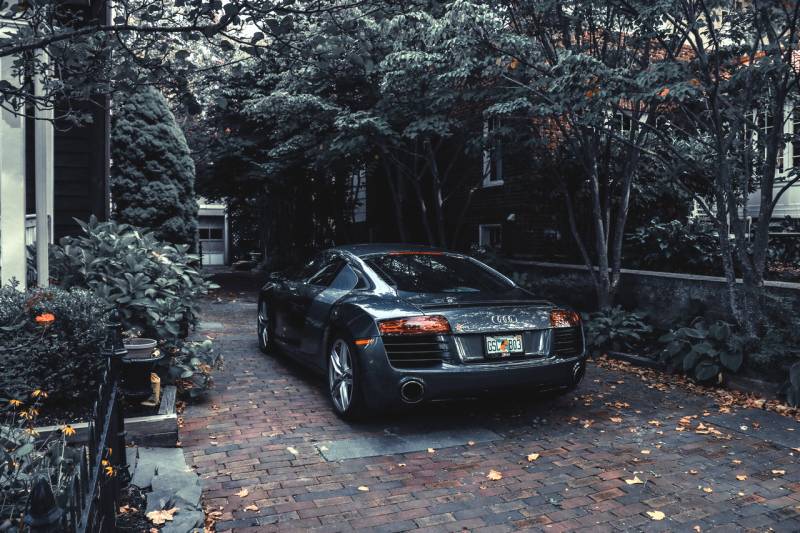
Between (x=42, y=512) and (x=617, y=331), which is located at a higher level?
(x=42, y=512)

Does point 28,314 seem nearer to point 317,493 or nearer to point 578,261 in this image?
point 317,493

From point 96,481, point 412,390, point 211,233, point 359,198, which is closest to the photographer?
point 96,481

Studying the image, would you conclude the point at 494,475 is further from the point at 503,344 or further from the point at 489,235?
the point at 489,235

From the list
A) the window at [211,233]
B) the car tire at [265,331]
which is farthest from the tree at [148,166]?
the window at [211,233]

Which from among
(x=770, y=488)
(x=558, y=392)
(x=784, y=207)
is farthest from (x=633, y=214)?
(x=770, y=488)

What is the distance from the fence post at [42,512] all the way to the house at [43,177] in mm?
2587

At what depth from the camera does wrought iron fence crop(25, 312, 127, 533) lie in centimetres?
160

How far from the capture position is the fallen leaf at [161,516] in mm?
3455

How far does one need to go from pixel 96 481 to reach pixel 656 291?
7.92m

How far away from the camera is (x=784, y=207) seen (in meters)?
15.2

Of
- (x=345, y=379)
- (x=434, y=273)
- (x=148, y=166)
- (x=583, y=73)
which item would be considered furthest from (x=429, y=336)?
(x=148, y=166)

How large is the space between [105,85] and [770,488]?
4862mm

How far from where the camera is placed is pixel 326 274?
685 centimetres

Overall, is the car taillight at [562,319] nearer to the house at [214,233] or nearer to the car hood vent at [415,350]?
the car hood vent at [415,350]
